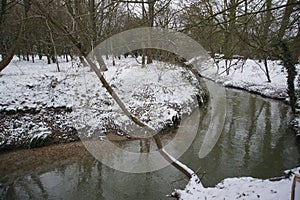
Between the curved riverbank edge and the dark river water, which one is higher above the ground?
the curved riverbank edge

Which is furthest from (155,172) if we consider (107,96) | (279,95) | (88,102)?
(279,95)


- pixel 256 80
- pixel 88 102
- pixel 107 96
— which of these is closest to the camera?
pixel 88 102

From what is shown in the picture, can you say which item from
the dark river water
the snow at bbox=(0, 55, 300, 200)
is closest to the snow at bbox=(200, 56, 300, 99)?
the snow at bbox=(0, 55, 300, 200)

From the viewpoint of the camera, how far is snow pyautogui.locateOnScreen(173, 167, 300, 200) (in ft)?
9.46

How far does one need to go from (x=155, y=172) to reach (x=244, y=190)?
2.53m

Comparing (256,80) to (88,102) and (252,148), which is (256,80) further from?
(88,102)

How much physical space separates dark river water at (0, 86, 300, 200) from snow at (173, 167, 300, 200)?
80 cm

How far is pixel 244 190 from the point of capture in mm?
3176

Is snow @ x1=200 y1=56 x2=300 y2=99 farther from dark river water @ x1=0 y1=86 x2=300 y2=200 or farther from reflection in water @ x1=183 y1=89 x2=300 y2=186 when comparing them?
dark river water @ x1=0 y1=86 x2=300 y2=200

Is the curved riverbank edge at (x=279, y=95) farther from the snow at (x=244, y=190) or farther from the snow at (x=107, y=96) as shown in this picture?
the snow at (x=244, y=190)

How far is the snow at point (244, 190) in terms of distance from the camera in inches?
114

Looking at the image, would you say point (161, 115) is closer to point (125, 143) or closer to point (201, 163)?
point (125, 143)

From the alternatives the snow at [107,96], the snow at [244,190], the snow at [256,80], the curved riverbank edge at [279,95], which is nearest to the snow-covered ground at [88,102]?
the snow at [107,96]

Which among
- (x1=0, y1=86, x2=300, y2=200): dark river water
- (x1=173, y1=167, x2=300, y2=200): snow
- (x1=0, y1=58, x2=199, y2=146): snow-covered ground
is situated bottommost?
(x1=0, y1=86, x2=300, y2=200): dark river water
